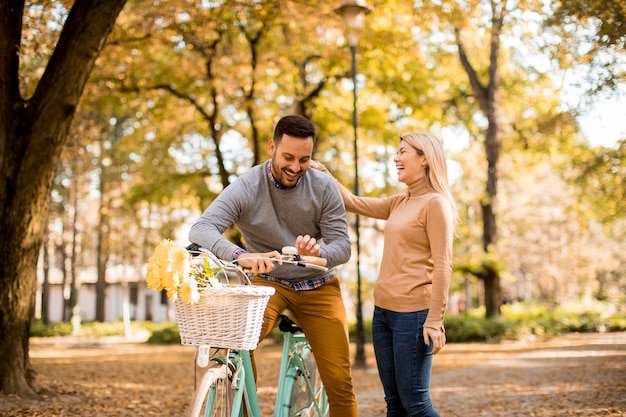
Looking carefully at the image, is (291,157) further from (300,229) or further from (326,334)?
(326,334)

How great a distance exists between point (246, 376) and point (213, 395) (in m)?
0.46

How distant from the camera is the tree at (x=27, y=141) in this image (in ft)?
26.1

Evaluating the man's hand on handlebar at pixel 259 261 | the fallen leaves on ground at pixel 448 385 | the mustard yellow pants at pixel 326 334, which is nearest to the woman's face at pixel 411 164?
the mustard yellow pants at pixel 326 334

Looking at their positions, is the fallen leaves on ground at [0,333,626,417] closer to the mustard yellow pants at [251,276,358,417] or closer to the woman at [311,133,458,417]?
the mustard yellow pants at [251,276,358,417]

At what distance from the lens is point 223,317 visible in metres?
3.12

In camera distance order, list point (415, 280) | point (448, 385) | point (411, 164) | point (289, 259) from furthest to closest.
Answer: point (448, 385)
point (411, 164)
point (415, 280)
point (289, 259)

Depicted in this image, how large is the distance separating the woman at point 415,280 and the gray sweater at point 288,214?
33cm

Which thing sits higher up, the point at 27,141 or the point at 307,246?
the point at 27,141

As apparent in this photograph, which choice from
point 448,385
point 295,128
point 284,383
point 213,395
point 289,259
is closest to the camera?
point 213,395

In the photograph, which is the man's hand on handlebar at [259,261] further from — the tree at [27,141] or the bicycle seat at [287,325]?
the tree at [27,141]

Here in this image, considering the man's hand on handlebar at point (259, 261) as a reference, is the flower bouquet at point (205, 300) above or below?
below

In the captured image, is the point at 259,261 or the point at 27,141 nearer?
the point at 259,261

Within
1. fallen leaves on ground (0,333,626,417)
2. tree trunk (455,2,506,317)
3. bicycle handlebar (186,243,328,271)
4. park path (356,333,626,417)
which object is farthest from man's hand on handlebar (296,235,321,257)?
tree trunk (455,2,506,317)

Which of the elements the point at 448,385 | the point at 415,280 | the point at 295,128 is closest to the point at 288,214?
the point at 295,128
